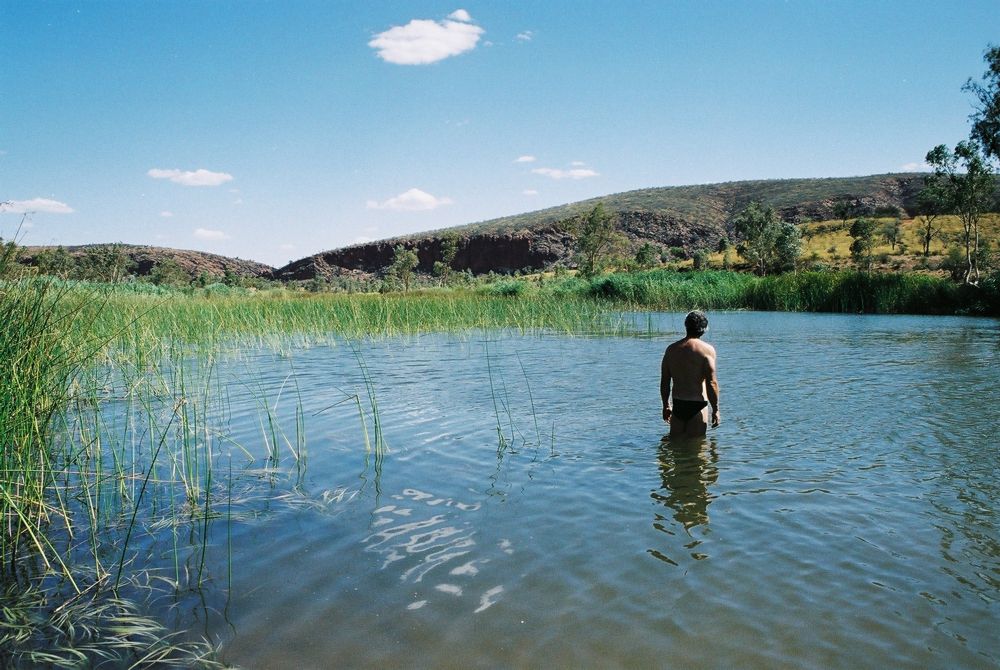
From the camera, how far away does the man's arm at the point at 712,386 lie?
260 inches

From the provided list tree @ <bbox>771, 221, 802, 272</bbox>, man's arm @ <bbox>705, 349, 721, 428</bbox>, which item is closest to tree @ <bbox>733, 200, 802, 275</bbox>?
tree @ <bbox>771, 221, 802, 272</bbox>

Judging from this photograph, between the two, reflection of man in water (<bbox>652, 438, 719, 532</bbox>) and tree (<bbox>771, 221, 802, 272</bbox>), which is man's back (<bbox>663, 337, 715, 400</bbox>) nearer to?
reflection of man in water (<bbox>652, 438, 719, 532</bbox>)

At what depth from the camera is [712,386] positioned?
22.3ft

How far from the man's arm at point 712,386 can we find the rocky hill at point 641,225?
87104 millimetres

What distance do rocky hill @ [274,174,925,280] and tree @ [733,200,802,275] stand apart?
1281 inches

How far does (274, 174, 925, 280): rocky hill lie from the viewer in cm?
9994

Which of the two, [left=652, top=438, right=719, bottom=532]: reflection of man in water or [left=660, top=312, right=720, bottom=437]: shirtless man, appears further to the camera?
[left=660, top=312, right=720, bottom=437]: shirtless man

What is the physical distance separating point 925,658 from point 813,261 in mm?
60886

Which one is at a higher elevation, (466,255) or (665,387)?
(466,255)

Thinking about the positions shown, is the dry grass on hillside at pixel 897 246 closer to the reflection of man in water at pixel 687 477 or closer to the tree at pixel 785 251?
the tree at pixel 785 251

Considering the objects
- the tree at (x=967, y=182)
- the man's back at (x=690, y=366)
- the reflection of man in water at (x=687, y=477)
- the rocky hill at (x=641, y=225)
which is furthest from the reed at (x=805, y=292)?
the rocky hill at (x=641, y=225)

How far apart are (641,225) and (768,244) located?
158 ft

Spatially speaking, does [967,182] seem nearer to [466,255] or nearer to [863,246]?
[863,246]

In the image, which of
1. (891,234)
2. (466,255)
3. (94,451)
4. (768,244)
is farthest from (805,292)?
(466,255)
